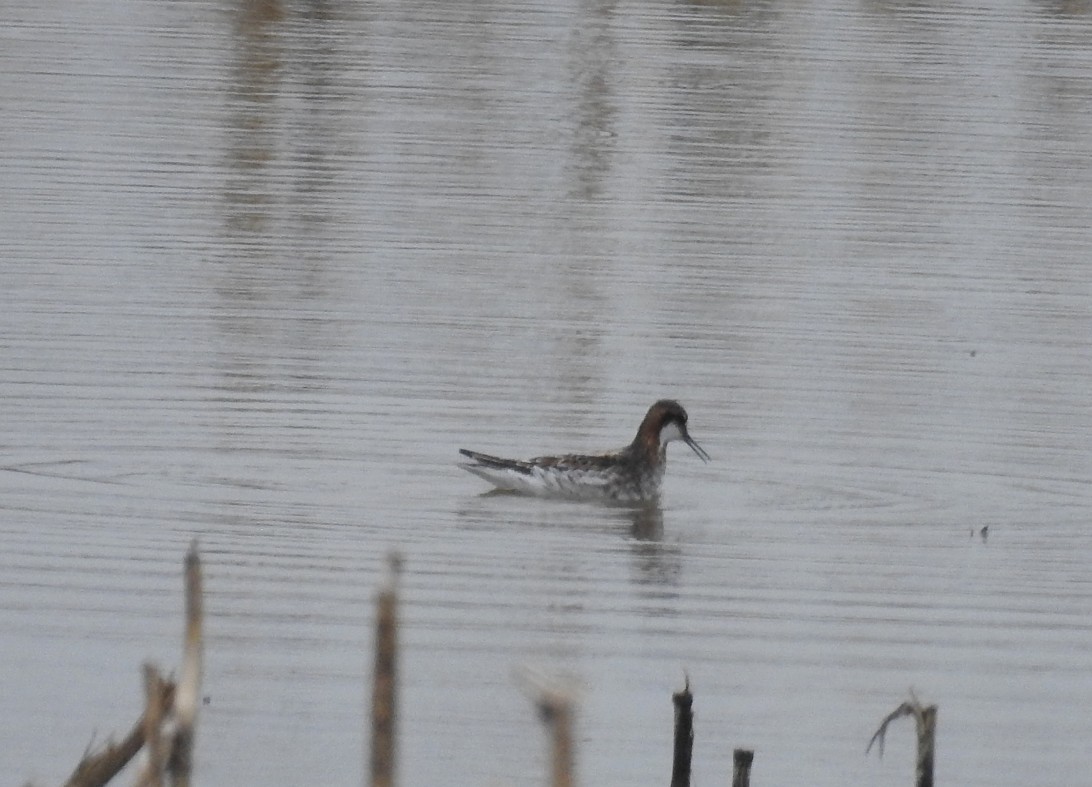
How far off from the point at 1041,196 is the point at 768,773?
12268 mm

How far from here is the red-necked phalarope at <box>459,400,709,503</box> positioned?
10.9m

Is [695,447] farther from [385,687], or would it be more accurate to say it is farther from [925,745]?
[385,687]

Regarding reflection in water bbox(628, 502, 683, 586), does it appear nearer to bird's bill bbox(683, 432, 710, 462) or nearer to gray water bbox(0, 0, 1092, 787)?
gray water bbox(0, 0, 1092, 787)

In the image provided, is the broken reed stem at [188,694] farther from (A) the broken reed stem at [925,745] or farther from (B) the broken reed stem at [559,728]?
(A) the broken reed stem at [925,745]

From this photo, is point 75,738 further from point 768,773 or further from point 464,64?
point 464,64

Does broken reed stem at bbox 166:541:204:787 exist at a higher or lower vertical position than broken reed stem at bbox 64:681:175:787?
higher

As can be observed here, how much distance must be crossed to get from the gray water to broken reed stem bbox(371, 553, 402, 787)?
4.01m

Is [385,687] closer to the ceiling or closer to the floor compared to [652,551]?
closer to the floor

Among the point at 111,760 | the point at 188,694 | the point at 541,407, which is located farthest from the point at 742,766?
the point at 541,407

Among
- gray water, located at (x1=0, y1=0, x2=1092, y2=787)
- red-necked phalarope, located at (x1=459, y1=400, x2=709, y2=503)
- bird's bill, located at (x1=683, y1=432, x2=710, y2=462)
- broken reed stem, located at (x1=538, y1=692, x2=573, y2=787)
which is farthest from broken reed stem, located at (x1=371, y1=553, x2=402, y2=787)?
bird's bill, located at (x1=683, y1=432, x2=710, y2=462)

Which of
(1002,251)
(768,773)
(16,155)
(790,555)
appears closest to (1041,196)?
(1002,251)

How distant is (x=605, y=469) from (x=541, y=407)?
150 cm

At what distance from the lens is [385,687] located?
3312 mm

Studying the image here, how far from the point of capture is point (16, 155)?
1912 cm
